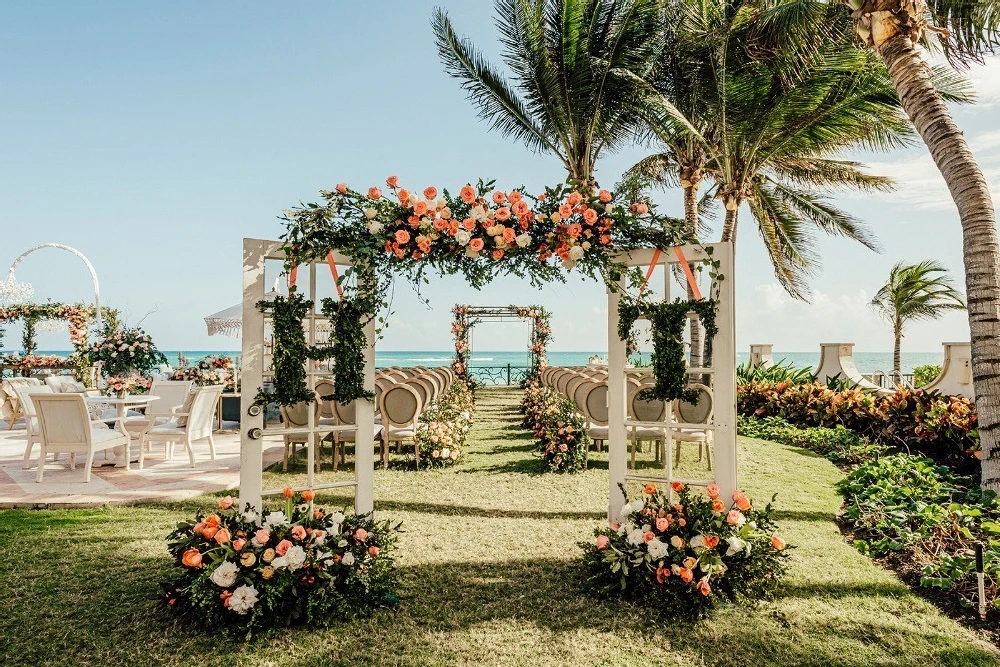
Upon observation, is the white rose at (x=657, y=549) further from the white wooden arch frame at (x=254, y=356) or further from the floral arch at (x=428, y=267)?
the white wooden arch frame at (x=254, y=356)

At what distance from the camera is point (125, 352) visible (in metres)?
8.59

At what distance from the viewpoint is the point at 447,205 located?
331 cm

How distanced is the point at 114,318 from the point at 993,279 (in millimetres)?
21135

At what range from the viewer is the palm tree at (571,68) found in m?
7.53

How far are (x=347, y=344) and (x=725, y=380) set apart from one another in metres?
2.25

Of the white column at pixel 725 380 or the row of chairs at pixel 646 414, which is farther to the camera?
the row of chairs at pixel 646 414

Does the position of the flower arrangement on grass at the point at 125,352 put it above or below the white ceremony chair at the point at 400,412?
above

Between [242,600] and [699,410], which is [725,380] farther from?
[699,410]

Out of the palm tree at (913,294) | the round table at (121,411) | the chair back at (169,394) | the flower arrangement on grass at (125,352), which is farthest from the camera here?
the palm tree at (913,294)

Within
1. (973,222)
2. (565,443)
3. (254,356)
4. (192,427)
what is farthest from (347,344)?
(973,222)

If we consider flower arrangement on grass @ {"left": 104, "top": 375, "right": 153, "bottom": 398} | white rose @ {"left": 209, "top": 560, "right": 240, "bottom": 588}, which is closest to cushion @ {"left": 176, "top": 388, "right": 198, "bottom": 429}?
flower arrangement on grass @ {"left": 104, "top": 375, "right": 153, "bottom": 398}

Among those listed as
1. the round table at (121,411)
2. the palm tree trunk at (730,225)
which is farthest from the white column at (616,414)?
the palm tree trunk at (730,225)

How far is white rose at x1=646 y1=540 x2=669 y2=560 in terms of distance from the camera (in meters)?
2.99

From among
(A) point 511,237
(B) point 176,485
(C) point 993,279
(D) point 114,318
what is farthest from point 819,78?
(D) point 114,318
